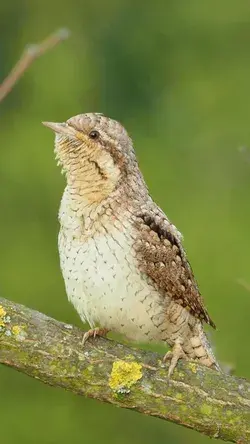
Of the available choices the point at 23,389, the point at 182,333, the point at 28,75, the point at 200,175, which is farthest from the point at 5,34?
the point at 182,333

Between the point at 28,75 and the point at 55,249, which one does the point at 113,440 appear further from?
the point at 28,75

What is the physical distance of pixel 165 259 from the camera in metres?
5.49

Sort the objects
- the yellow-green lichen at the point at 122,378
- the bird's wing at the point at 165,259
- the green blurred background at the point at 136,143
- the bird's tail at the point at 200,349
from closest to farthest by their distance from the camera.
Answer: the yellow-green lichen at the point at 122,378 → the bird's wing at the point at 165,259 → the bird's tail at the point at 200,349 → the green blurred background at the point at 136,143

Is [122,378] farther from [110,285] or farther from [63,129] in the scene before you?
[63,129]

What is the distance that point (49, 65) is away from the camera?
13.8 meters

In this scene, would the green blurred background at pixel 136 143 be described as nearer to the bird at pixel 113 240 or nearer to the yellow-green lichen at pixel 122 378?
the bird at pixel 113 240

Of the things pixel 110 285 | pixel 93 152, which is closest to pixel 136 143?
pixel 93 152

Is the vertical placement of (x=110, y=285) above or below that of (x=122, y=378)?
above

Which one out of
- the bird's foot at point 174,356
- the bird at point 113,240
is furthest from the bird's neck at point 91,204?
the bird's foot at point 174,356

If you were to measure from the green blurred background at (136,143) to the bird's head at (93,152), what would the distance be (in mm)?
5132

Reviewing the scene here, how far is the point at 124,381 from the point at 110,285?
0.39m

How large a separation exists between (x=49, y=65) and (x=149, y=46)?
1431 millimetres

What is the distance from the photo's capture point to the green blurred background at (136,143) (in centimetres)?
1175

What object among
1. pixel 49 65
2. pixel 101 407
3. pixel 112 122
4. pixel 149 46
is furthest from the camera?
pixel 149 46
